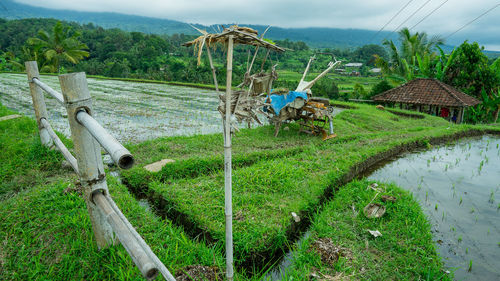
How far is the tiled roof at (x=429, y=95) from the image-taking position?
13.3 m

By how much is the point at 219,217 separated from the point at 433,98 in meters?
Answer: 14.5

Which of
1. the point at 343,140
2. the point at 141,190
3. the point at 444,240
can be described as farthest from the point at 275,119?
the point at 444,240

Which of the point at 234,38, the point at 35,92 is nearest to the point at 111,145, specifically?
the point at 234,38

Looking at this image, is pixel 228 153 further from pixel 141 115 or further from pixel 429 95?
pixel 429 95

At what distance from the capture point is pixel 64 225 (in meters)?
2.70

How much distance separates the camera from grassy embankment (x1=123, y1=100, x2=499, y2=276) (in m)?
3.29

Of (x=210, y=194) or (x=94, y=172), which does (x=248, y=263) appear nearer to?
(x=210, y=194)

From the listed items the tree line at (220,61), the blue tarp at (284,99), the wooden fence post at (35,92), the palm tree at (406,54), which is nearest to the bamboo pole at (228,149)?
the tree line at (220,61)

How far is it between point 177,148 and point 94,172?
4.27m


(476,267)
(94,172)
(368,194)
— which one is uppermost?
(94,172)

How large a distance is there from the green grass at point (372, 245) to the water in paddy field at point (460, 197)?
35 cm

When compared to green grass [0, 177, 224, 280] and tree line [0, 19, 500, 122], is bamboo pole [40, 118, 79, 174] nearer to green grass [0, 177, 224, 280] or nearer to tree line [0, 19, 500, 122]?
green grass [0, 177, 224, 280]

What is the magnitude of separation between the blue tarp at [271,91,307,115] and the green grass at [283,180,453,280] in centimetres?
372

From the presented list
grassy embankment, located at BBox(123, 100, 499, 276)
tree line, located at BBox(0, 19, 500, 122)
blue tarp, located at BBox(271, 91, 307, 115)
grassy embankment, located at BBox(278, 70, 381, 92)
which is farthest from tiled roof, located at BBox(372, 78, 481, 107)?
blue tarp, located at BBox(271, 91, 307, 115)
